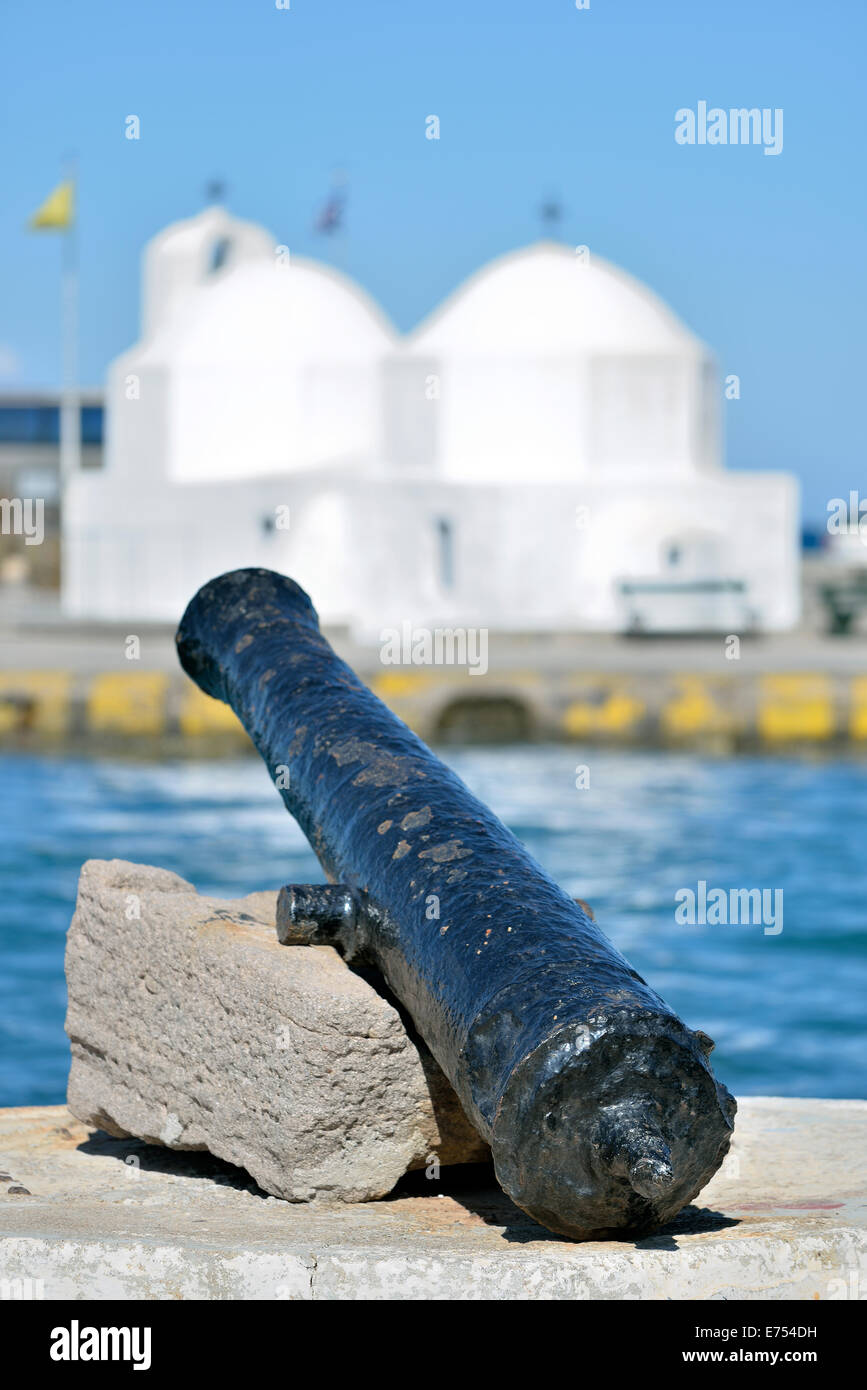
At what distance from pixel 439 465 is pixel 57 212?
10.9 m

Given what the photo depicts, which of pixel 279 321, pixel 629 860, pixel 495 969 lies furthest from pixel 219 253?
pixel 495 969

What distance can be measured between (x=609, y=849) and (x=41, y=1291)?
34.6 ft

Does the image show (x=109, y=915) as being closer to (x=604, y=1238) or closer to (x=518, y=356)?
(x=604, y=1238)

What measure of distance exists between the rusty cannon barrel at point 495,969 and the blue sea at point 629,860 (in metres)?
3.06

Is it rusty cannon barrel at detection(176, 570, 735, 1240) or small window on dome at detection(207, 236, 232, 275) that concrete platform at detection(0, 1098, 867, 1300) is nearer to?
rusty cannon barrel at detection(176, 570, 735, 1240)

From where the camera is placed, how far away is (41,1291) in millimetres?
3033

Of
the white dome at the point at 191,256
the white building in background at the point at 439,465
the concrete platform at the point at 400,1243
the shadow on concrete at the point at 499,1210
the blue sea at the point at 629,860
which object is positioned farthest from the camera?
the white dome at the point at 191,256

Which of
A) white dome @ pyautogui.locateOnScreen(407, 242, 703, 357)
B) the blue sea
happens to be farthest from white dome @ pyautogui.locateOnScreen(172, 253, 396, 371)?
the blue sea

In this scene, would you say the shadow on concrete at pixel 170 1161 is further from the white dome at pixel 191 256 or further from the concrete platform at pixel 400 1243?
the white dome at pixel 191 256

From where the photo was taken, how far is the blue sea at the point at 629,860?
7719mm

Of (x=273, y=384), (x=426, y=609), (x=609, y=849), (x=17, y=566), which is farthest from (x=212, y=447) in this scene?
(x=609, y=849)

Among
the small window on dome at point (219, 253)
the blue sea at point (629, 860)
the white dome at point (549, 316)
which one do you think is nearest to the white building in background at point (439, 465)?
the white dome at point (549, 316)

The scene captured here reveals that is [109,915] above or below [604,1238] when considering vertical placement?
above
